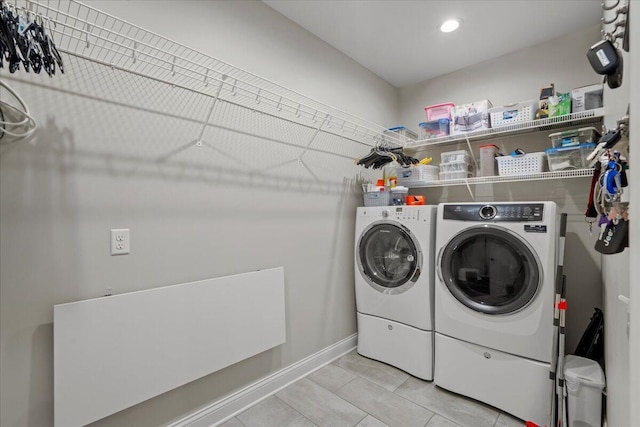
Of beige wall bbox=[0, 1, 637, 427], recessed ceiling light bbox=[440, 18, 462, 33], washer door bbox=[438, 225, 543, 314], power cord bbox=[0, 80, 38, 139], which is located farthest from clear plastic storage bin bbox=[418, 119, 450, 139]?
power cord bbox=[0, 80, 38, 139]

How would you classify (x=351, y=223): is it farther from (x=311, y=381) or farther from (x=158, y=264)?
(x=158, y=264)

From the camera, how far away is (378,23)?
223 centimetres

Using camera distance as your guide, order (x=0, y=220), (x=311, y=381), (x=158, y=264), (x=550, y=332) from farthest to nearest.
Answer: (x=311, y=381) → (x=550, y=332) → (x=158, y=264) → (x=0, y=220)

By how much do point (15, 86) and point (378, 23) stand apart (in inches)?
85.8

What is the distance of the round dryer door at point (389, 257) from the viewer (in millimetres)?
2219

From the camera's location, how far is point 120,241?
4.58ft

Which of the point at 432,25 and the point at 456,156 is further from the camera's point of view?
the point at 456,156

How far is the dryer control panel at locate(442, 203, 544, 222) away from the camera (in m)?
1.73

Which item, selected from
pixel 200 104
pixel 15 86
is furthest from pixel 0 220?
pixel 200 104

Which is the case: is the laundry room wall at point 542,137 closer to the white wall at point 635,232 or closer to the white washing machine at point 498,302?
the white washing machine at point 498,302

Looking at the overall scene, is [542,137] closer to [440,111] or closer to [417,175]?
[440,111]

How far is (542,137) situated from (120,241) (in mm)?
3054

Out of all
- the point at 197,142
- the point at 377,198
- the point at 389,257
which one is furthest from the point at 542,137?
the point at 197,142

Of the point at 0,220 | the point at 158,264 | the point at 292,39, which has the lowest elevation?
the point at 158,264
